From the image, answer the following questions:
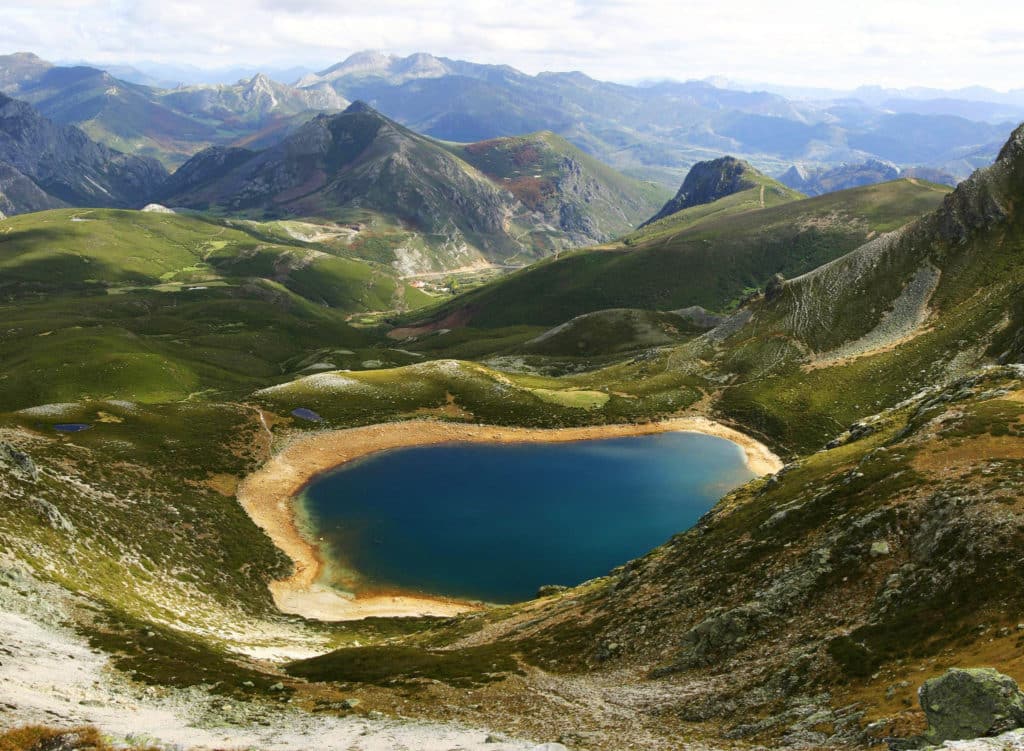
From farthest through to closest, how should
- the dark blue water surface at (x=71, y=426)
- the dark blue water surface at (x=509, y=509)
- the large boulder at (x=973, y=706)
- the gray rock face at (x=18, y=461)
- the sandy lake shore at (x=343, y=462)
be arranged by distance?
1. the dark blue water surface at (x=71, y=426)
2. the dark blue water surface at (x=509, y=509)
3. the sandy lake shore at (x=343, y=462)
4. the gray rock face at (x=18, y=461)
5. the large boulder at (x=973, y=706)

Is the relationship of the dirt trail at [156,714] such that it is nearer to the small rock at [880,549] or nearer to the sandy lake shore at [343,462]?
the small rock at [880,549]

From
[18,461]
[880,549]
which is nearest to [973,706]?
[880,549]

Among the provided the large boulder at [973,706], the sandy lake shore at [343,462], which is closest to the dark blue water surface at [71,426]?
the sandy lake shore at [343,462]

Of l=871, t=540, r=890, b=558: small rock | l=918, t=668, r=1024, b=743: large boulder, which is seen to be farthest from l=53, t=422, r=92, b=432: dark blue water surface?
l=918, t=668, r=1024, b=743: large boulder

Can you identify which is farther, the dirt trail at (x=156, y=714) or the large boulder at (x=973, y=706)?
the dirt trail at (x=156, y=714)

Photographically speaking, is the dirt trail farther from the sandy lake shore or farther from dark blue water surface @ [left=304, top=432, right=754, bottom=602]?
dark blue water surface @ [left=304, top=432, right=754, bottom=602]

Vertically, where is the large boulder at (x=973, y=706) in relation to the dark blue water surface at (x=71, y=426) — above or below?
above
